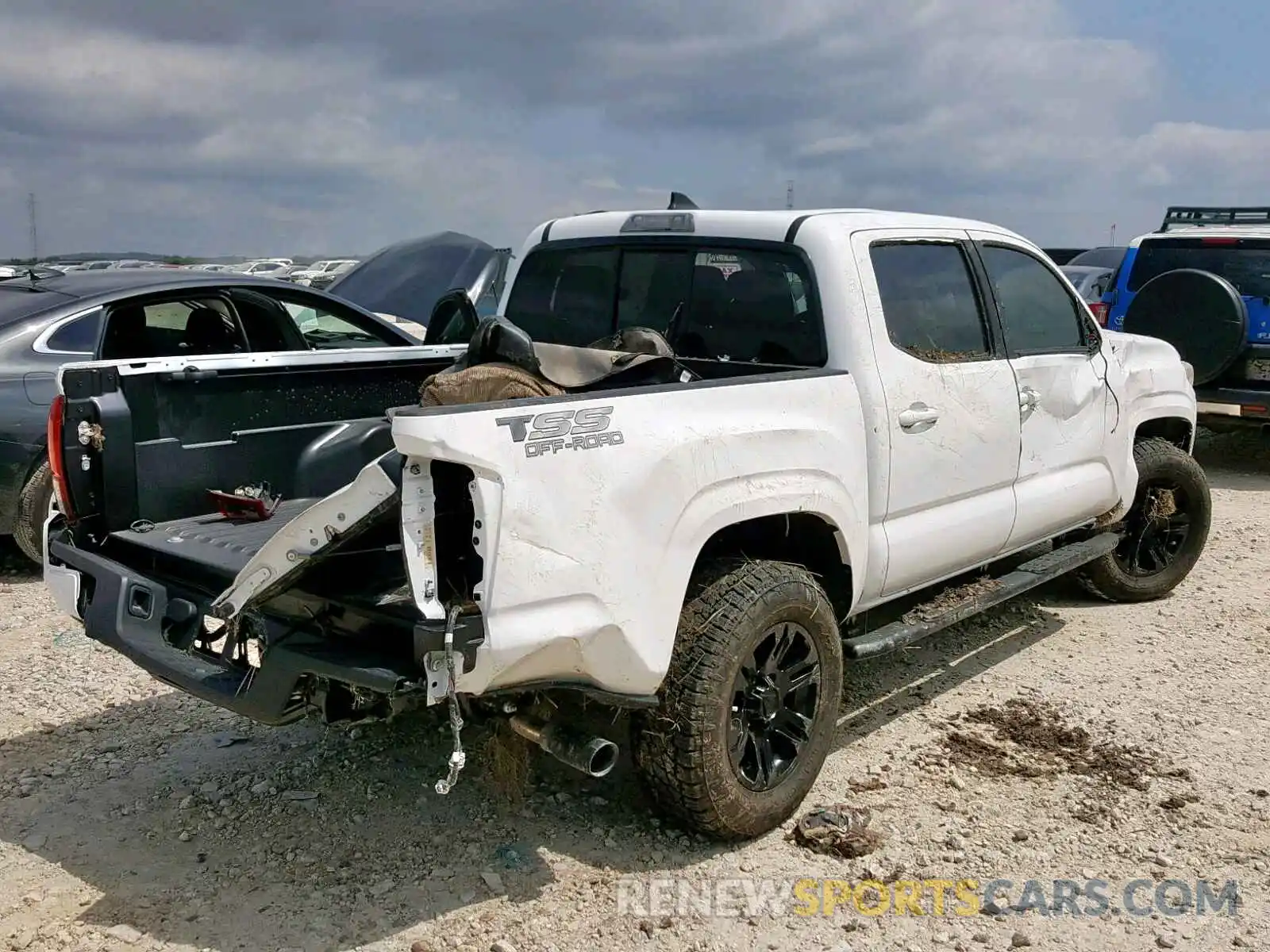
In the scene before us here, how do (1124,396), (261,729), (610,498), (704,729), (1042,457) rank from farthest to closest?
(1124,396) < (1042,457) < (261,729) < (704,729) < (610,498)

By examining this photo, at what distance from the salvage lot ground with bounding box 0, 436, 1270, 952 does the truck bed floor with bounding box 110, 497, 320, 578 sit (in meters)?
0.89

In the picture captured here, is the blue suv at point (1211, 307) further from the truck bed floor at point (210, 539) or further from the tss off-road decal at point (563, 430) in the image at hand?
the truck bed floor at point (210, 539)

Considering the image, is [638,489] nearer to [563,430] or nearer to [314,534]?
[563,430]

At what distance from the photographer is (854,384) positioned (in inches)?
155

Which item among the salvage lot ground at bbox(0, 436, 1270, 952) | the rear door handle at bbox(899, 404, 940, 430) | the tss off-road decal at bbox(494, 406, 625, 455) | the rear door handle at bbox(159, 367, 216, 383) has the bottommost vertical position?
the salvage lot ground at bbox(0, 436, 1270, 952)

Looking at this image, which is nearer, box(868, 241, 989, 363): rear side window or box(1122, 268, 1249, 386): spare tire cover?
box(868, 241, 989, 363): rear side window

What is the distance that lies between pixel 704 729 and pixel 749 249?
1.79 metres

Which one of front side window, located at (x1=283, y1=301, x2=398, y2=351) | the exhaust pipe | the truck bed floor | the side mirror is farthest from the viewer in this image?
front side window, located at (x1=283, y1=301, x2=398, y2=351)

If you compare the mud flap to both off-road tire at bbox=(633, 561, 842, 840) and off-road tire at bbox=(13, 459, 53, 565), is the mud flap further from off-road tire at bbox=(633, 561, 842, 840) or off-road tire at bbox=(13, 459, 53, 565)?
off-road tire at bbox=(13, 459, 53, 565)

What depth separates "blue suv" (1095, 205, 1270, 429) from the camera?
8367mm

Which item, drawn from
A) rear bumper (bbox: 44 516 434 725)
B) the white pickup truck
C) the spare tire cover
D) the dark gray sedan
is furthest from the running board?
the dark gray sedan

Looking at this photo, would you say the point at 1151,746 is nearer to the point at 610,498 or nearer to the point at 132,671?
the point at 610,498

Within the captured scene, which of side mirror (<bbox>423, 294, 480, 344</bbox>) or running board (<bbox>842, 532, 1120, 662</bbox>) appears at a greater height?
side mirror (<bbox>423, 294, 480, 344</bbox>)

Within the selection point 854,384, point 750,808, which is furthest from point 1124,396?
point 750,808
